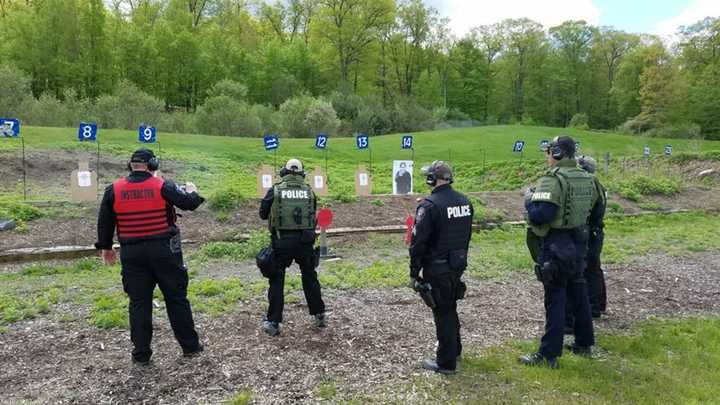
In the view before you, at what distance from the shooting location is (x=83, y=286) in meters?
7.15

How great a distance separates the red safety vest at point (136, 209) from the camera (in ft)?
15.2

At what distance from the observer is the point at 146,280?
4699mm

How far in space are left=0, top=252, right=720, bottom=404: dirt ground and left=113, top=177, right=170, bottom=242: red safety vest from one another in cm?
125

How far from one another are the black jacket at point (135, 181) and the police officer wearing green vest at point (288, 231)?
96 centimetres

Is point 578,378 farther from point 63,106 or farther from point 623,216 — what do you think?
point 63,106

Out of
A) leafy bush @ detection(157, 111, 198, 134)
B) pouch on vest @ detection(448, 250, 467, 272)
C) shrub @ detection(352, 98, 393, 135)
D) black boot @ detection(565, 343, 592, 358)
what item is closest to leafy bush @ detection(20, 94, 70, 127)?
leafy bush @ detection(157, 111, 198, 134)

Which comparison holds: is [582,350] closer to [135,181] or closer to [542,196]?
[542,196]

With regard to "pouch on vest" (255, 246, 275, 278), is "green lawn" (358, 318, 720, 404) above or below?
below

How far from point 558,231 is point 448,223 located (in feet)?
3.96

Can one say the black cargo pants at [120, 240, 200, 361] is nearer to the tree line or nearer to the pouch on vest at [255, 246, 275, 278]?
the pouch on vest at [255, 246, 275, 278]

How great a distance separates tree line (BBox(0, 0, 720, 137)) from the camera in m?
40.0

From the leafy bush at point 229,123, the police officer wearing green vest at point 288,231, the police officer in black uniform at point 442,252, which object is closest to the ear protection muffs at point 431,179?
the police officer in black uniform at point 442,252

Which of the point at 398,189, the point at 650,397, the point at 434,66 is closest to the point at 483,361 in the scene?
the point at 650,397

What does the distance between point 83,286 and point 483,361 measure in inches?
218
